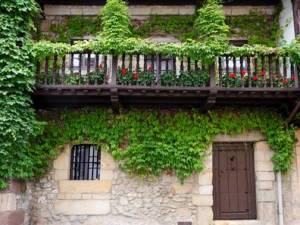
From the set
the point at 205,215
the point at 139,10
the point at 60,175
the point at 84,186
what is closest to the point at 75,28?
the point at 139,10

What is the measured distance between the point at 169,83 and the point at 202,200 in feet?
8.30

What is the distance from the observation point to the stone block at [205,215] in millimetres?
7908

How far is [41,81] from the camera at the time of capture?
24.9 ft

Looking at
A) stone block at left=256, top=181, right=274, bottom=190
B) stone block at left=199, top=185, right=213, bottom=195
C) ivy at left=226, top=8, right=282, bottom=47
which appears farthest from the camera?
ivy at left=226, top=8, right=282, bottom=47

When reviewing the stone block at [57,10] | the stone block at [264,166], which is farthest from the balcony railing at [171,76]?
the stone block at [57,10]

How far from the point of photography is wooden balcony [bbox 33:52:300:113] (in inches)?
297

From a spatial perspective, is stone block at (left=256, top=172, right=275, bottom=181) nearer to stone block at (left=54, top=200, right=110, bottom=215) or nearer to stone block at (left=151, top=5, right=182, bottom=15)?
stone block at (left=54, top=200, right=110, bottom=215)

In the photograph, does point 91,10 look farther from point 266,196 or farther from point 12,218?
point 266,196

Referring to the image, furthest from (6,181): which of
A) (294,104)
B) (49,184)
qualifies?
(294,104)

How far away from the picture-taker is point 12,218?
6.94 metres

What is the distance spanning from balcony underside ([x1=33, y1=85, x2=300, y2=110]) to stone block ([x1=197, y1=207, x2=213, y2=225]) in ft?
6.89

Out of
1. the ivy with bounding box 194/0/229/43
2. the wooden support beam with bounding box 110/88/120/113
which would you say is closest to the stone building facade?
the wooden support beam with bounding box 110/88/120/113

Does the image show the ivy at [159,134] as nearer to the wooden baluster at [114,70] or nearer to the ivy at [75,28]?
the wooden baluster at [114,70]

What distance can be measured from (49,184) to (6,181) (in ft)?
4.16
